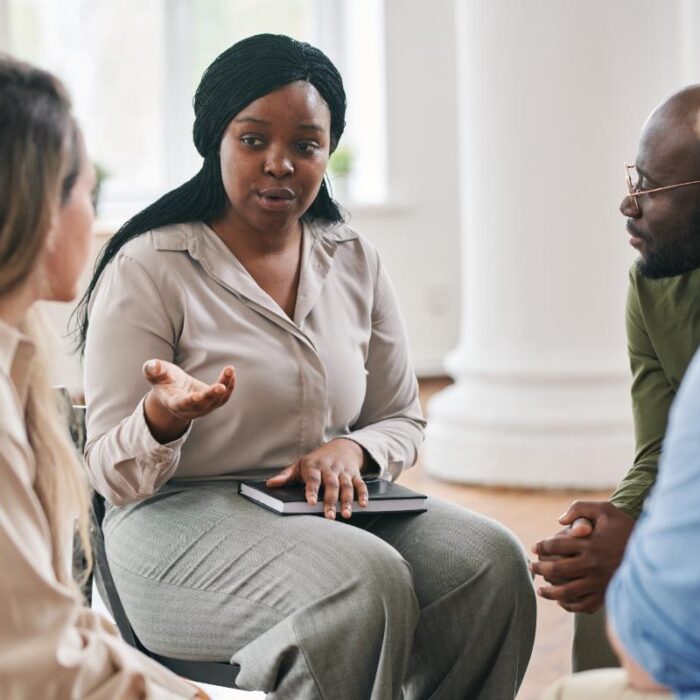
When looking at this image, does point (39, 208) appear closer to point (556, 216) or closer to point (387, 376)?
point (387, 376)

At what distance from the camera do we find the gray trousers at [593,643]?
1.83 m

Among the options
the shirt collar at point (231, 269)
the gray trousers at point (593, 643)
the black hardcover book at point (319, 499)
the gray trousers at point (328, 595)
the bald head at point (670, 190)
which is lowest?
the gray trousers at point (593, 643)

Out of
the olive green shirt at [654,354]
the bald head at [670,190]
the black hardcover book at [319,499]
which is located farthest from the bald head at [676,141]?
the black hardcover book at [319,499]

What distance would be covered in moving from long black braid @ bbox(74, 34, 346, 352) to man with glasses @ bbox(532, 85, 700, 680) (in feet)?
1.73

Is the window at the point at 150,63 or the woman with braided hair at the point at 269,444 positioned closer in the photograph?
the woman with braided hair at the point at 269,444

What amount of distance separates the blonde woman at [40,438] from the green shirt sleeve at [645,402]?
2.92 ft

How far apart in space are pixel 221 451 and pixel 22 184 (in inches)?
31.6

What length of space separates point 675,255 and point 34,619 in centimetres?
116

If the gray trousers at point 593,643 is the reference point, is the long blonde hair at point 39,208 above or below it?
above

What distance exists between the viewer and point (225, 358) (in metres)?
1.89

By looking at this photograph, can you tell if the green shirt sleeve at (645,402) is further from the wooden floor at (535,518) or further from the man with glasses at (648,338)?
the wooden floor at (535,518)

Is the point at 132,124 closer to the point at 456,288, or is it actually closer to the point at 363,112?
the point at 363,112

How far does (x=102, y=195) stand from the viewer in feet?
20.0

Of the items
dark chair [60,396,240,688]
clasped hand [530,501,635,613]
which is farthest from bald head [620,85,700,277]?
dark chair [60,396,240,688]
